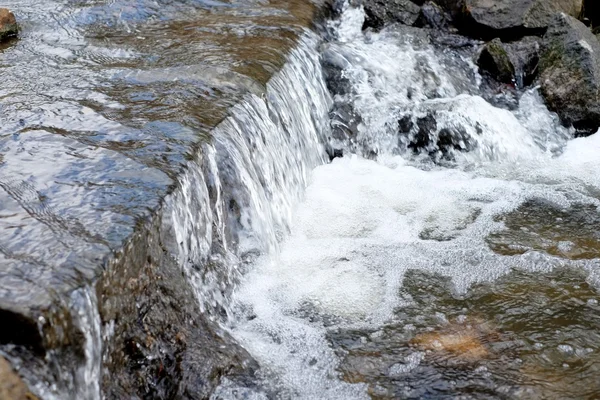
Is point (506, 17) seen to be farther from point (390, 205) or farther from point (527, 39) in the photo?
point (390, 205)

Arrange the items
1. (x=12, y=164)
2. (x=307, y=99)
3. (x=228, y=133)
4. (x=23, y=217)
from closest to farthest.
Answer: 1. (x=23, y=217)
2. (x=12, y=164)
3. (x=228, y=133)
4. (x=307, y=99)

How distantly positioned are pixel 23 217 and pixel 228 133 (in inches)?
59.2

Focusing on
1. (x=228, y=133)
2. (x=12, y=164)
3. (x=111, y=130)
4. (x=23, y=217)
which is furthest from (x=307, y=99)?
(x=23, y=217)

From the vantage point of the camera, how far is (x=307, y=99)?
571cm

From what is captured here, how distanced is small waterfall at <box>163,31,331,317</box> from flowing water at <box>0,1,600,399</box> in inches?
0.6

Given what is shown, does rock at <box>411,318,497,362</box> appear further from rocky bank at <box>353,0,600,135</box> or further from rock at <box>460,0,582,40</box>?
rock at <box>460,0,582,40</box>

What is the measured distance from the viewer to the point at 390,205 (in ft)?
16.3

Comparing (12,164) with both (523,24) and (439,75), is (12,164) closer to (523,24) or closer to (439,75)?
(439,75)

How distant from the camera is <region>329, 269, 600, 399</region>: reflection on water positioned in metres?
3.15

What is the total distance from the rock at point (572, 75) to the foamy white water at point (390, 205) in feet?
0.50

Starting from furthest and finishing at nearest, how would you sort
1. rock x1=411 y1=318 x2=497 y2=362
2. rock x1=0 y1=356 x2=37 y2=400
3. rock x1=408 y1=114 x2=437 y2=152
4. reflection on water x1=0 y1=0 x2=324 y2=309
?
rock x1=408 y1=114 x2=437 y2=152
rock x1=411 y1=318 x2=497 y2=362
reflection on water x1=0 y1=0 x2=324 y2=309
rock x1=0 y1=356 x2=37 y2=400

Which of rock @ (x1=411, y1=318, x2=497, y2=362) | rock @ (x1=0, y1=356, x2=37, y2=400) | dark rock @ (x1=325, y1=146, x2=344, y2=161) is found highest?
rock @ (x1=0, y1=356, x2=37, y2=400)

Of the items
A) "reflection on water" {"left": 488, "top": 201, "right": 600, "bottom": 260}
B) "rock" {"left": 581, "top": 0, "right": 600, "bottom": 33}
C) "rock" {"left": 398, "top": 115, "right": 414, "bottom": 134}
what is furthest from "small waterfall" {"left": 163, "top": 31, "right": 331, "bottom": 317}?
"rock" {"left": 581, "top": 0, "right": 600, "bottom": 33}

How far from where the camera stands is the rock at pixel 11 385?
2.14m
